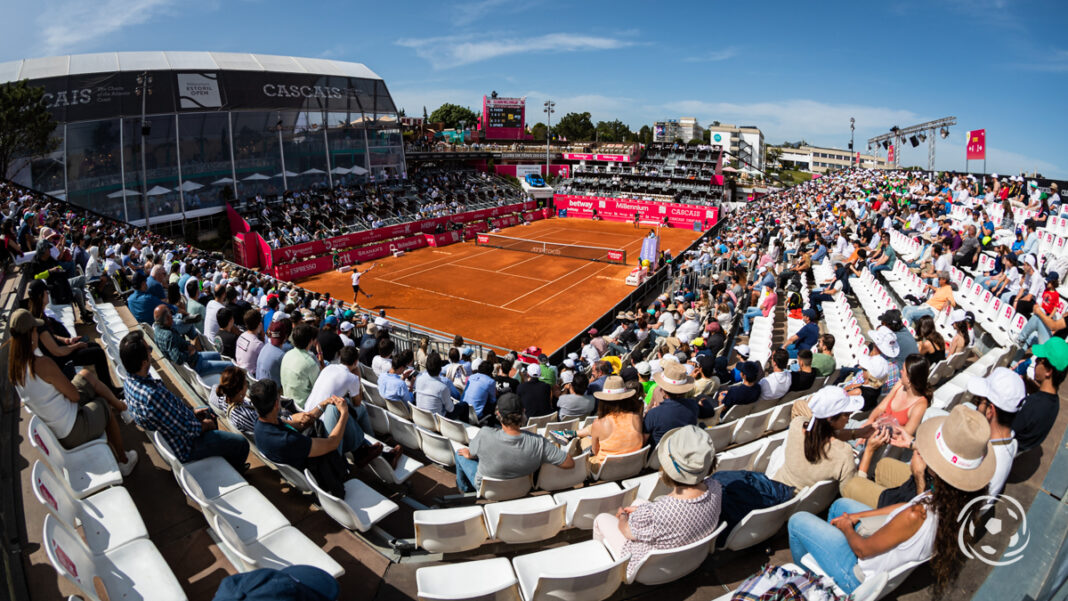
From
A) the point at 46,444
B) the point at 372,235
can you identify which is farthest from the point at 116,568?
the point at 372,235

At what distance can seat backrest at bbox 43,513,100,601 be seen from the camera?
3.06 m

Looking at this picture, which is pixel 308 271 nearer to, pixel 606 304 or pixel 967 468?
pixel 606 304

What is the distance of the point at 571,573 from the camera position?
3.80 metres

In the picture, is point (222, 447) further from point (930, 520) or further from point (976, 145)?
point (976, 145)

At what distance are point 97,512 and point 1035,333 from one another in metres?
11.9

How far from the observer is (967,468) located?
3.51 m

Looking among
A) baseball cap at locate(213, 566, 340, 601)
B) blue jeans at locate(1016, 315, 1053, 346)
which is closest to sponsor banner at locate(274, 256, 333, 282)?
baseball cap at locate(213, 566, 340, 601)

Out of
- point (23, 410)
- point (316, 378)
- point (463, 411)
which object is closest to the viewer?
point (23, 410)

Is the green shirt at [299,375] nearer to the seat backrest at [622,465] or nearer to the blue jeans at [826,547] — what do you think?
the seat backrest at [622,465]

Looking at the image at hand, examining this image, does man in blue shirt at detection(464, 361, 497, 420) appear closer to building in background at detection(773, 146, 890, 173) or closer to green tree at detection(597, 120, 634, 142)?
green tree at detection(597, 120, 634, 142)

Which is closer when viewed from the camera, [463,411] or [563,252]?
[463,411]

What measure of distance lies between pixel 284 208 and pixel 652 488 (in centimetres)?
3988

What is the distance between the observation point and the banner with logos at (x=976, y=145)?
30.3 metres

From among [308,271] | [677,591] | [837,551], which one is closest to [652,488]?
[677,591]
